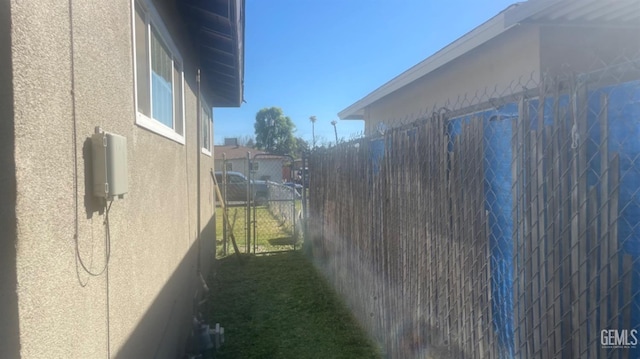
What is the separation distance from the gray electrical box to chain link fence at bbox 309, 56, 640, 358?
2.05 m

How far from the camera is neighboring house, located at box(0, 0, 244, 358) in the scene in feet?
4.14

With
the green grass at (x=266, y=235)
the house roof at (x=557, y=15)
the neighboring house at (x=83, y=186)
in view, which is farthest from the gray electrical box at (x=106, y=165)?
the green grass at (x=266, y=235)

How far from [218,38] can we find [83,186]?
4.61m

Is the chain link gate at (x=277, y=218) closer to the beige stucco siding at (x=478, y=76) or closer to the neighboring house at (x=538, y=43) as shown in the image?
the beige stucco siding at (x=478, y=76)

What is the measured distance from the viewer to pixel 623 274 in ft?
5.45

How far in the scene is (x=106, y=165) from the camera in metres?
1.92

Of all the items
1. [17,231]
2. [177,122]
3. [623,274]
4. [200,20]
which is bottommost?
[623,274]

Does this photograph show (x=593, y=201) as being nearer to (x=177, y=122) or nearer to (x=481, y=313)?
(x=481, y=313)

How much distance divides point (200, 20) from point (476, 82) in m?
4.11

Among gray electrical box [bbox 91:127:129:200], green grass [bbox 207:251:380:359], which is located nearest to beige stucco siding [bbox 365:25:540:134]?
gray electrical box [bbox 91:127:129:200]

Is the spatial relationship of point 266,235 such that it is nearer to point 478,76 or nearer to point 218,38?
point 218,38

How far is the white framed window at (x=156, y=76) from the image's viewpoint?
3.10 m

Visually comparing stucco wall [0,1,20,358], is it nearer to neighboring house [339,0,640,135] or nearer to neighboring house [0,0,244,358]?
neighboring house [0,0,244,358]

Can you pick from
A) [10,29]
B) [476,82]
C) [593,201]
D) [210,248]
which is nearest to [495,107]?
[593,201]
